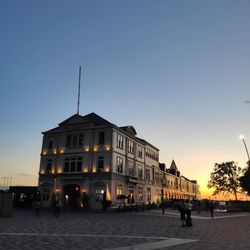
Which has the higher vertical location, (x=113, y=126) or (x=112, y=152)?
(x=113, y=126)

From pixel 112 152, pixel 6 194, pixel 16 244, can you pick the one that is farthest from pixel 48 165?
pixel 16 244

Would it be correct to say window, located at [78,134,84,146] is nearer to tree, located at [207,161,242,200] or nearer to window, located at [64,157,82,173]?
window, located at [64,157,82,173]

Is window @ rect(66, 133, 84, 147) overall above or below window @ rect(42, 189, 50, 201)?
above

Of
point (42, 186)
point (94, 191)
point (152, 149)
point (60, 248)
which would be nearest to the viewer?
point (60, 248)

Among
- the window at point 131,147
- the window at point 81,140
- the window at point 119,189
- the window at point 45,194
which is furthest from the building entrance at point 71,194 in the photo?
the window at point 131,147

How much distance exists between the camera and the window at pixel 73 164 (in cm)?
4741

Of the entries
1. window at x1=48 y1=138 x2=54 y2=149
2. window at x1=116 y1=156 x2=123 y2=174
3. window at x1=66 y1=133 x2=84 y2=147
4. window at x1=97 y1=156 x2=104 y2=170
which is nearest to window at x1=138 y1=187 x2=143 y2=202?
window at x1=116 y1=156 x2=123 y2=174

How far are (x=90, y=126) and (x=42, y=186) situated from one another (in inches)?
478

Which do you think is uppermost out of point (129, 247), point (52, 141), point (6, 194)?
point (52, 141)

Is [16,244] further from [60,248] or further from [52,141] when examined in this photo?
[52,141]

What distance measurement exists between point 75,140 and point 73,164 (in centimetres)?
375

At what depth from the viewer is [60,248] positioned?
10.5 m

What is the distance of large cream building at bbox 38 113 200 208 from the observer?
45344mm

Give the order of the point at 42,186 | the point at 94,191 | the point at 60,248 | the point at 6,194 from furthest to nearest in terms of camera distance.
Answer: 1. the point at 42,186
2. the point at 94,191
3. the point at 6,194
4. the point at 60,248
